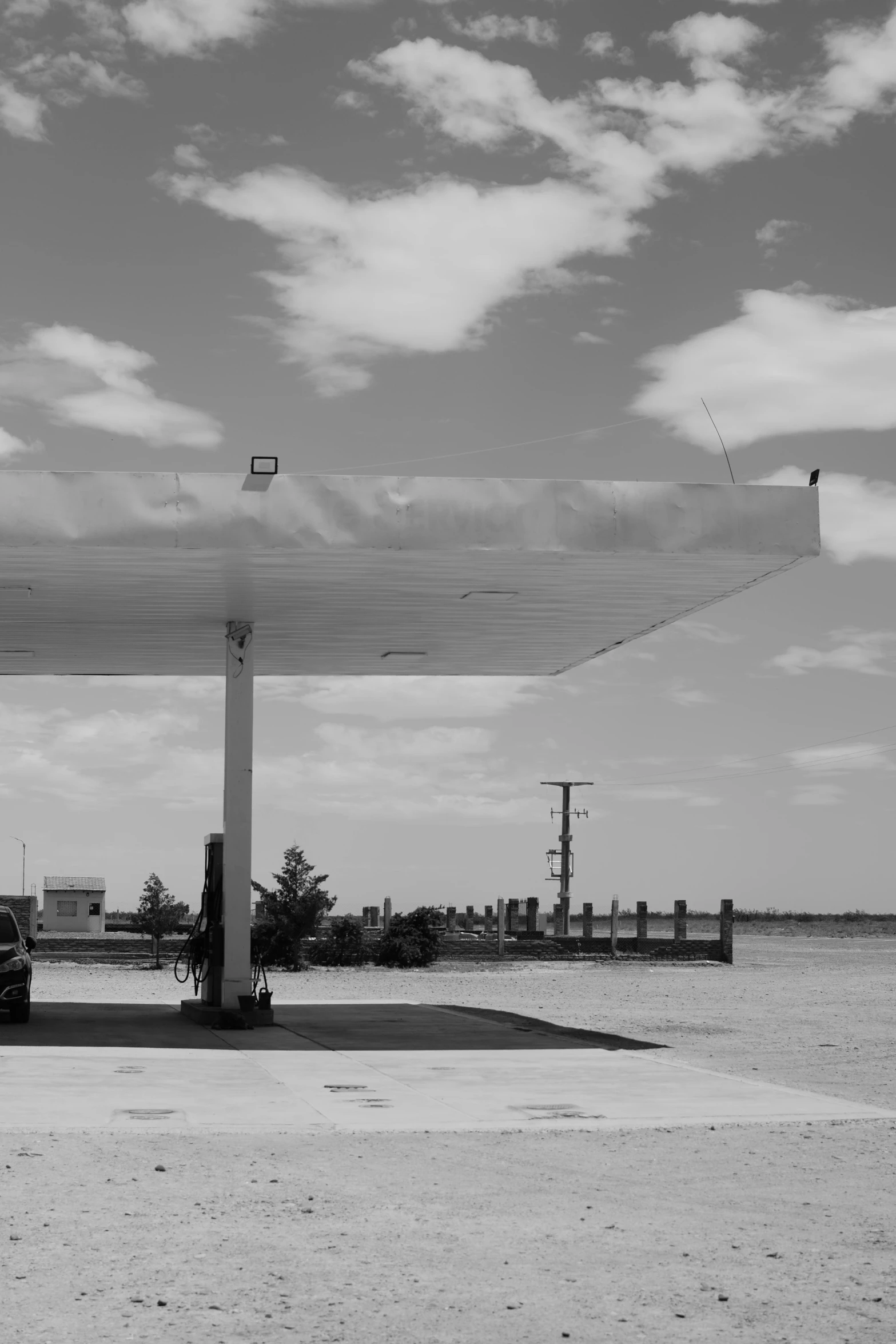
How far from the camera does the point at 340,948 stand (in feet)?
127

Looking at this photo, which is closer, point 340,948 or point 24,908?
point 340,948

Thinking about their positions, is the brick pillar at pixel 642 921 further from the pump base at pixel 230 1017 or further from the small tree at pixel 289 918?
the pump base at pixel 230 1017

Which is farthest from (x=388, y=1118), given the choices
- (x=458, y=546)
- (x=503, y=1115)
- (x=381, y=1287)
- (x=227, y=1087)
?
(x=458, y=546)

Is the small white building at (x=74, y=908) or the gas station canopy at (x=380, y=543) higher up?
the gas station canopy at (x=380, y=543)

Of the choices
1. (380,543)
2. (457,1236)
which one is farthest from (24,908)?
(457,1236)

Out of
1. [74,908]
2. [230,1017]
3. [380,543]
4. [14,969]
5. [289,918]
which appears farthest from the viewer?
[74,908]

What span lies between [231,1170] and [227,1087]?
13.2 feet

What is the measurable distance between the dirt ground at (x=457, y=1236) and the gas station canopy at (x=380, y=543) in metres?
6.50

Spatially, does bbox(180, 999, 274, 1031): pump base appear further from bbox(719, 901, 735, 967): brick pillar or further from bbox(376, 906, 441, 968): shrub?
bbox(719, 901, 735, 967): brick pillar

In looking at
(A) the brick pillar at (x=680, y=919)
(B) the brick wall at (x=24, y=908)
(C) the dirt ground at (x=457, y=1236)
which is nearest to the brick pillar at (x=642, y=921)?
(A) the brick pillar at (x=680, y=919)

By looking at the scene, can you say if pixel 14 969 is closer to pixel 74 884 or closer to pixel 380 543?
pixel 380 543

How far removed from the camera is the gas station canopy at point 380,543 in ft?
49.4

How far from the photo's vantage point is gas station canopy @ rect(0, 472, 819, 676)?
15.1 m

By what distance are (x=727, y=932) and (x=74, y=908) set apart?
3541 cm
